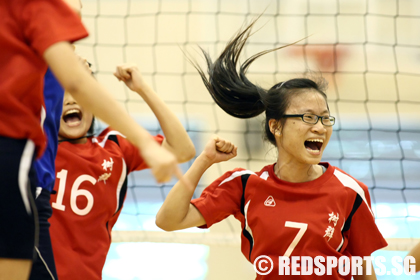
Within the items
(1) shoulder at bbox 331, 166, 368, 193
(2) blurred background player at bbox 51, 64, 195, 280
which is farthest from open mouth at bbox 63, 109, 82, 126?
(1) shoulder at bbox 331, 166, 368, 193

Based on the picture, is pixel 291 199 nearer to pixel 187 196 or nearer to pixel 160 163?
pixel 187 196

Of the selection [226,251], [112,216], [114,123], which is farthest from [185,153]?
[226,251]

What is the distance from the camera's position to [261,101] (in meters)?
1.67

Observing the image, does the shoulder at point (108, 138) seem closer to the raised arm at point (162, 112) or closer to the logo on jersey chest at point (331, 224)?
the raised arm at point (162, 112)

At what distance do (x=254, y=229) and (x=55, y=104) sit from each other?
712 millimetres

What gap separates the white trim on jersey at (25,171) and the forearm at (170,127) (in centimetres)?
50

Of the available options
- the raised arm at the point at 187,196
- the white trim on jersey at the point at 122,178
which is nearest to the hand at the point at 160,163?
the raised arm at the point at 187,196

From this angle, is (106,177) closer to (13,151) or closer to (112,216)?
(112,216)

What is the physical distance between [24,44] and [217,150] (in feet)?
2.65

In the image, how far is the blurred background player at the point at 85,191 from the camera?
1.53 m

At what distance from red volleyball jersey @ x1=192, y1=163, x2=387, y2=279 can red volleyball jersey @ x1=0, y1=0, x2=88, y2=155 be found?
82 cm

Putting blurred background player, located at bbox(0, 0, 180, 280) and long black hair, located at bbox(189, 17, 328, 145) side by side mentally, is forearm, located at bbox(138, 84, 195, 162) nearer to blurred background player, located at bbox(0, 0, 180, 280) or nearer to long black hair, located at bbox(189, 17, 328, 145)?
long black hair, located at bbox(189, 17, 328, 145)

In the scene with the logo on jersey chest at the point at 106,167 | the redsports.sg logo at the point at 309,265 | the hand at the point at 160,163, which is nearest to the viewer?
the hand at the point at 160,163

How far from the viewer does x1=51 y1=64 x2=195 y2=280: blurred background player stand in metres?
1.53
